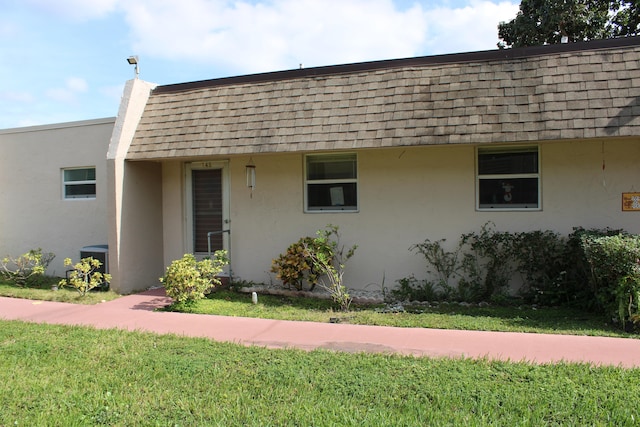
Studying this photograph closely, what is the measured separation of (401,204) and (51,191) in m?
8.04

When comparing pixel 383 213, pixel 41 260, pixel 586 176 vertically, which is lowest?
pixel 41 260

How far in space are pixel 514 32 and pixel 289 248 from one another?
15.7m

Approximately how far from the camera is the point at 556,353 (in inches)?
195

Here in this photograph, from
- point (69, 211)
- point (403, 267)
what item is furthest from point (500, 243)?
point (69, 211)

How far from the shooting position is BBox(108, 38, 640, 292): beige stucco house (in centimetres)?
705

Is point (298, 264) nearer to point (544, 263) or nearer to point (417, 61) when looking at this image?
point (544, 263)

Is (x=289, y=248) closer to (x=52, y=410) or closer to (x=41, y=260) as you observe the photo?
(x=52, y=410)

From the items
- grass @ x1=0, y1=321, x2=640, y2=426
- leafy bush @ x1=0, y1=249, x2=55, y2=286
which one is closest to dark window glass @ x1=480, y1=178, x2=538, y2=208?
grass @ x1=0, y1=321, x2=640, y2=426

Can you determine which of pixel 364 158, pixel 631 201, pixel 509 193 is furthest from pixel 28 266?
pixel 631 201

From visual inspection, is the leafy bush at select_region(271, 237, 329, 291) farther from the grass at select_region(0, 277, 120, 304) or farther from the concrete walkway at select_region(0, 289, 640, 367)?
the grass at select_region(0, 277, 120, 304)

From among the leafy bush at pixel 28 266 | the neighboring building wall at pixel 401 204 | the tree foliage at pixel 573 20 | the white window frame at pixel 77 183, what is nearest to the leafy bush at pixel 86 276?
the leafy bush at pixel 28 266

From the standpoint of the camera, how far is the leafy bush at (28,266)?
9.47 m

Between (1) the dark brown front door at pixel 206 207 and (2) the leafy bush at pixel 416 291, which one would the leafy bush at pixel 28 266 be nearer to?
(1) the dark brown front door at pixel 206 207

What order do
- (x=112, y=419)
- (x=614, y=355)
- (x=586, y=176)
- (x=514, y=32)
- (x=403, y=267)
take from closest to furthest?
(x=112, y=419), (x=614, y=355), (x=586, y=176), (x=403, y=267), (x=514, y=32)
